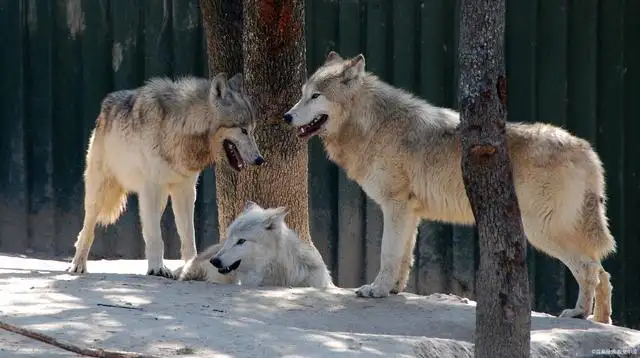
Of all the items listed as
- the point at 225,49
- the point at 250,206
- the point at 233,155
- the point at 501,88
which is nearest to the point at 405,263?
the point at 250,206

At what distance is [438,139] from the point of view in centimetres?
815

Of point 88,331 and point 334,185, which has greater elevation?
point 334,185

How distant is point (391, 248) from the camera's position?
26.4ft

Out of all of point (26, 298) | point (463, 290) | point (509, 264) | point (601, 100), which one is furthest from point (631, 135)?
point (26, 298)

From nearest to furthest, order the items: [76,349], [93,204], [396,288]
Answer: [76,349] < [396,288] < [93,204]

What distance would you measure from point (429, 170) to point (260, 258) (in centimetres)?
146

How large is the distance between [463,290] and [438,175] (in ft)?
8.76

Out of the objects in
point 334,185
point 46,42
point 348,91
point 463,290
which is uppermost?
point 46,42

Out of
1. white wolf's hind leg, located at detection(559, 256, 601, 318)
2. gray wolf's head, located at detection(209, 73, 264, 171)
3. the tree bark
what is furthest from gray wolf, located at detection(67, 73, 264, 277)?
white wolf's hind leg, located at detection(559, 256, 601, 318)

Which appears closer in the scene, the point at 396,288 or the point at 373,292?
the point at 373,292

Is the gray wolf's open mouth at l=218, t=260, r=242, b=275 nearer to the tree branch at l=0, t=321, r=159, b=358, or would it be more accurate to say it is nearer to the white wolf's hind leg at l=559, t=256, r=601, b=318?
the white wolf's hind leg at l=559, t=256, r=601, b=318

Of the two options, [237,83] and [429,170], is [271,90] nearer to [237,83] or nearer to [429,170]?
[237,83]

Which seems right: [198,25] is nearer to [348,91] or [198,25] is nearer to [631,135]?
[348,91]

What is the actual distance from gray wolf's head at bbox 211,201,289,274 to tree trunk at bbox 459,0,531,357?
9.58 ft
